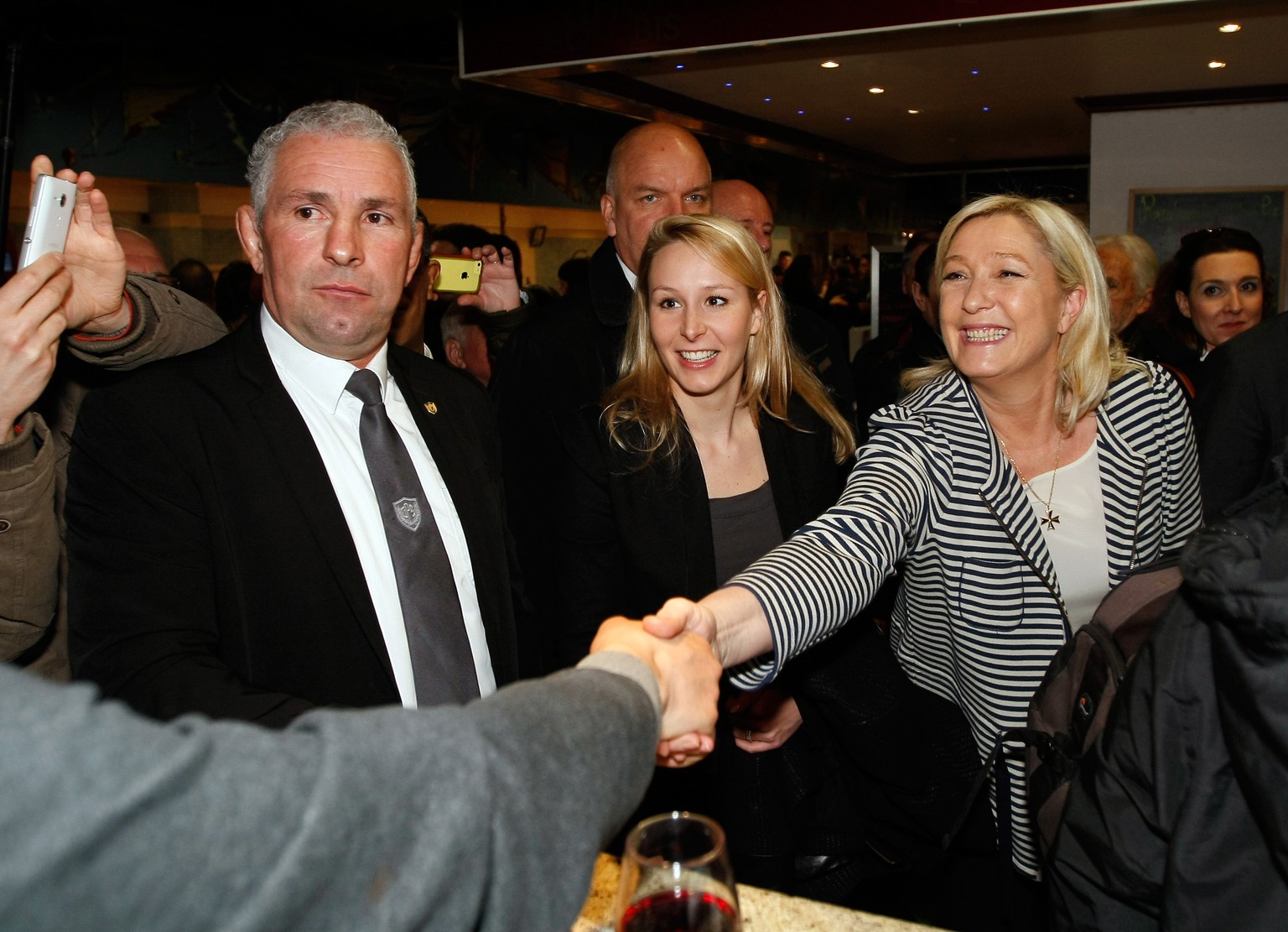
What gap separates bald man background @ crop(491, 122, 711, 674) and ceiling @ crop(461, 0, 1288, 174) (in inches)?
92.0

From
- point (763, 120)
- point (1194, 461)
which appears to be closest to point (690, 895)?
point (1194, 461)

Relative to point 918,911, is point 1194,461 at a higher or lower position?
higher

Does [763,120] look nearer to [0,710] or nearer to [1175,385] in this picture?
[1175,385]

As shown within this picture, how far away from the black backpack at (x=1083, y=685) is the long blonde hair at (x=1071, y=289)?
2.74 ft

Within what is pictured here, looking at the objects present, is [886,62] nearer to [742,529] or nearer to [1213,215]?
[1213,215]

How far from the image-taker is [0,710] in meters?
0.51

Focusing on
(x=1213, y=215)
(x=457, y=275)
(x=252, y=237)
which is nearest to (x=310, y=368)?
(x=252, y=237)

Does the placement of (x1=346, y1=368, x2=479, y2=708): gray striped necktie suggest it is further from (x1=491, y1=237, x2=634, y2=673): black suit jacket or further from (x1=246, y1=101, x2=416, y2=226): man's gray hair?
(x1=491, y1=237, x2=634, y2=673): black suit jacket

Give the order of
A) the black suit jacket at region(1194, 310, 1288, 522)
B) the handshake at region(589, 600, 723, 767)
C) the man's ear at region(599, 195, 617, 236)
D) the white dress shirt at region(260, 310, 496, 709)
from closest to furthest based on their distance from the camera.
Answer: the handshake at region(589, 600, 723, 767), the white dress shirt at region(260, 310, 496, 709), the black suit jacket at region(1194, 310, 1288, 522), the man's ear at region(599, 195, 617, 236)

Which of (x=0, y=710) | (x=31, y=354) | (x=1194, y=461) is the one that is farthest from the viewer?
(x=1194, y=461)

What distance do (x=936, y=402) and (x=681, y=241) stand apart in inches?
31.5

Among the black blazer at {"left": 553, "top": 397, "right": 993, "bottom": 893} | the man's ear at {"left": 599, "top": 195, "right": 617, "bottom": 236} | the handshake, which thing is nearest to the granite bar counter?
Answer: the handshake

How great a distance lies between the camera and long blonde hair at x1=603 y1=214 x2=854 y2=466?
2.31m

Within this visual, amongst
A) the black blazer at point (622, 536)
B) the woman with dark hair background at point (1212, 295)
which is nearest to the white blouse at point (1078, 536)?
the black blazer at point (622, 536)
